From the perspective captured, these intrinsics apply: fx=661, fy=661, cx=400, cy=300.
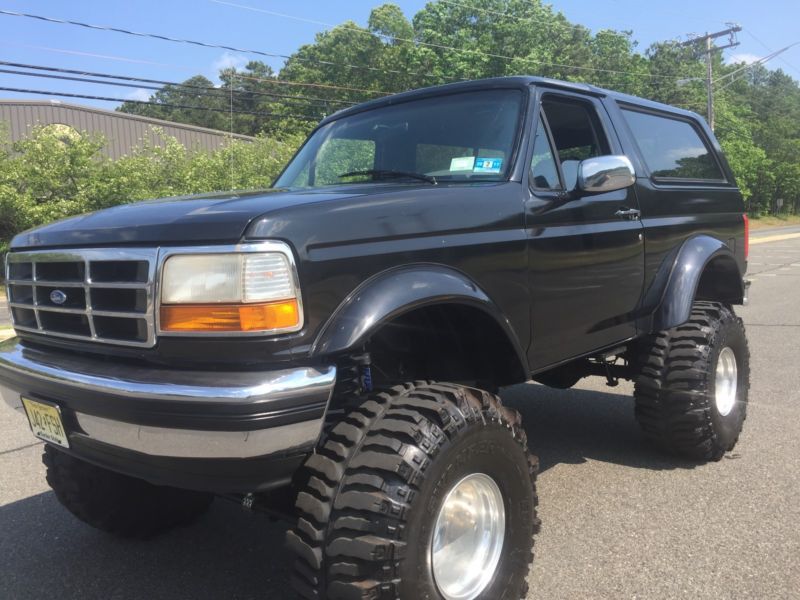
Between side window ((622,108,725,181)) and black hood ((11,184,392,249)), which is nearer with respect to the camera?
black hood ((11,184,392,249))

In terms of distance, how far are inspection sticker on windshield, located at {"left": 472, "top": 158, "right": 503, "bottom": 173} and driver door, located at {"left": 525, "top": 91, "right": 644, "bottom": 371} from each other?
164 millimetres

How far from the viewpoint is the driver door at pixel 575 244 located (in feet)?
9.59

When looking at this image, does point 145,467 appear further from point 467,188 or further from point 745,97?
point 745,97

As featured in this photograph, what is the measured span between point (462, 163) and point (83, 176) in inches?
794

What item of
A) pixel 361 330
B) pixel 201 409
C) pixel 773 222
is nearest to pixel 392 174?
pixel 361 330

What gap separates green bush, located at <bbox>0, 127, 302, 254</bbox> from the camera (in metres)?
18.9

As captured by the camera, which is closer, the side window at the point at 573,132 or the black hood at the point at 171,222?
the black hood at the point at 171,222

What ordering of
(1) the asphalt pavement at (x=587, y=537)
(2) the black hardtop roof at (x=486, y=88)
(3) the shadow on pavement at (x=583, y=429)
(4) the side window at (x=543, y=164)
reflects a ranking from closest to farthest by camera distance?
(1) the asphalt pavement at (x=587, y=537) < (4) the side window at (x=543, y=164) < (2) the black hardtop roof at (x=486, y=88) < (3) the shadow on pavement at (x=583, y=429)

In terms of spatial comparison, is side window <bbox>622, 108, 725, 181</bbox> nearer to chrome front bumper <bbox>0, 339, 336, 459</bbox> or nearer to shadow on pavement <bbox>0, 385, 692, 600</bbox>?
shadow on pavement <bbox>0, 385, 692, 600</bbox>

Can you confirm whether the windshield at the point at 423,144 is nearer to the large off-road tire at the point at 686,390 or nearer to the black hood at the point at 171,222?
the black hood at the point at 171,222

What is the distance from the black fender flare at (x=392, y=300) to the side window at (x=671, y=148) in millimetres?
1992

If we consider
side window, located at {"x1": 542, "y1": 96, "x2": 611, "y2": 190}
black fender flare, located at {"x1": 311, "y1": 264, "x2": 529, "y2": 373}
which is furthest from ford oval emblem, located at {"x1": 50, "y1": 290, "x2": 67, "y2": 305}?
side window, located at {"x1": 542, "y1": 96, "x2": 611, "y2": 190}

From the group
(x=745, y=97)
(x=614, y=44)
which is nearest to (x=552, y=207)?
(x=614, y=44)

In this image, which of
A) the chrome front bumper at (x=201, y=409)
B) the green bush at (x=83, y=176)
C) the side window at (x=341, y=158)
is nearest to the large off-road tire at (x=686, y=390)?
the side window at (x=341, y=158)
